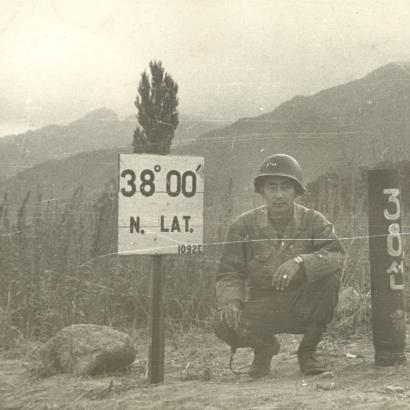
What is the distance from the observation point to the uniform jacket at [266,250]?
4.24 m

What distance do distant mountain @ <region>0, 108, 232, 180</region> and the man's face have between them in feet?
4.49

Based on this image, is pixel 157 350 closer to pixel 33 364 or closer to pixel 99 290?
pixel 33 364

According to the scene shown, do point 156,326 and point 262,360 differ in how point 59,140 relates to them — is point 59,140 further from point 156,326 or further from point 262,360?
point 262,360

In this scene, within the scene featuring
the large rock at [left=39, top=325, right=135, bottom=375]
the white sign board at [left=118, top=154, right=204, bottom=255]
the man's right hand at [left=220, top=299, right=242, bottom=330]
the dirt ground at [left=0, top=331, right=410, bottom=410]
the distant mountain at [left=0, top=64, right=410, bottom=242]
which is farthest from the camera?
the distant mountain at [left=0, top=64, right=410, bottom=242]

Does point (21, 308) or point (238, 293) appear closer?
point (238, 293)

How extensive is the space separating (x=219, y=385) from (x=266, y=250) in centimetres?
101

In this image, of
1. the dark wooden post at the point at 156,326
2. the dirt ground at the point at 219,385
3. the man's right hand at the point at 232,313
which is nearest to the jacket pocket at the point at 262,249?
the man's right hand at the point at 232,313

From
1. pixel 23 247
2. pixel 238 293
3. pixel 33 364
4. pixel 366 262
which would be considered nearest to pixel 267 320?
pixel 238 293

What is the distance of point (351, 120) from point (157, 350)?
9.66 feet

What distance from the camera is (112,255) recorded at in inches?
238

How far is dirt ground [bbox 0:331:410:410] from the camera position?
334 centimetres

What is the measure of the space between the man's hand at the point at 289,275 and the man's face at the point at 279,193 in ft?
1.32

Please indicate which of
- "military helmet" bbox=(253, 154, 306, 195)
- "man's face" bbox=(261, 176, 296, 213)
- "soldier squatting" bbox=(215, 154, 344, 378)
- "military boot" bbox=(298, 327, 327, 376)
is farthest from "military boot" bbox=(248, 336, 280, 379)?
"military helmet" bbox=(253, 154, 306, 195)

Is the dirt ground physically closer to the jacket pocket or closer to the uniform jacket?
the uniform jacket
